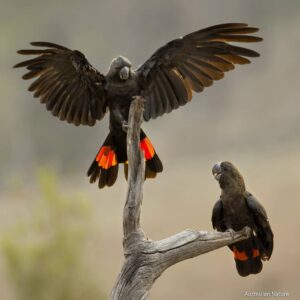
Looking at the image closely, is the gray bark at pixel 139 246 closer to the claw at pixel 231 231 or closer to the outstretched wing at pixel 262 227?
the claw at pixel 231 231

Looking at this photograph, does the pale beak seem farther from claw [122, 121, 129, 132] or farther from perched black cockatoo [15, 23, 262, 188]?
claw [122, 121, 129, 132]

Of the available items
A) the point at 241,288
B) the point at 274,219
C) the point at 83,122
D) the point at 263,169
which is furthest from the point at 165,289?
the point at 83,122

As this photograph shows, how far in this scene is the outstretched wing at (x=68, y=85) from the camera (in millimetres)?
8898

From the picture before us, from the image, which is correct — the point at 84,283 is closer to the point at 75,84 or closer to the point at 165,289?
the point at 165,289

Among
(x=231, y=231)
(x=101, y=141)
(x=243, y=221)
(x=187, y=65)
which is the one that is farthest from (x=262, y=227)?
(x=101, y=141)

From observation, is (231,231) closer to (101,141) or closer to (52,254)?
(52,254)

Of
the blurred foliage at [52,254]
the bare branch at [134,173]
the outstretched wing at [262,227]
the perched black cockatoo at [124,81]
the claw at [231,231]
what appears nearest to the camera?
the bare branch at [134,173]

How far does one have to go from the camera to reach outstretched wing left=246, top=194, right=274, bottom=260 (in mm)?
8539

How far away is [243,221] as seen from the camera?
8656 mm

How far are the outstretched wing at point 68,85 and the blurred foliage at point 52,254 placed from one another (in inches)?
271

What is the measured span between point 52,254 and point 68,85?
24.1 ft

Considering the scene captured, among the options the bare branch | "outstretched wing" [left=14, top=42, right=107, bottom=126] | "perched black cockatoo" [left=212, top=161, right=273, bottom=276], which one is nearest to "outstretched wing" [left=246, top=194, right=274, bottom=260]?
"perched black cockatoo" [left=212, top=161, right=273, bottom=276]

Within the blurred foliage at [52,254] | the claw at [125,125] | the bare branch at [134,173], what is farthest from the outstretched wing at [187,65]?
the blurred foliage at [52,254]

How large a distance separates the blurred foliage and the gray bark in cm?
798
